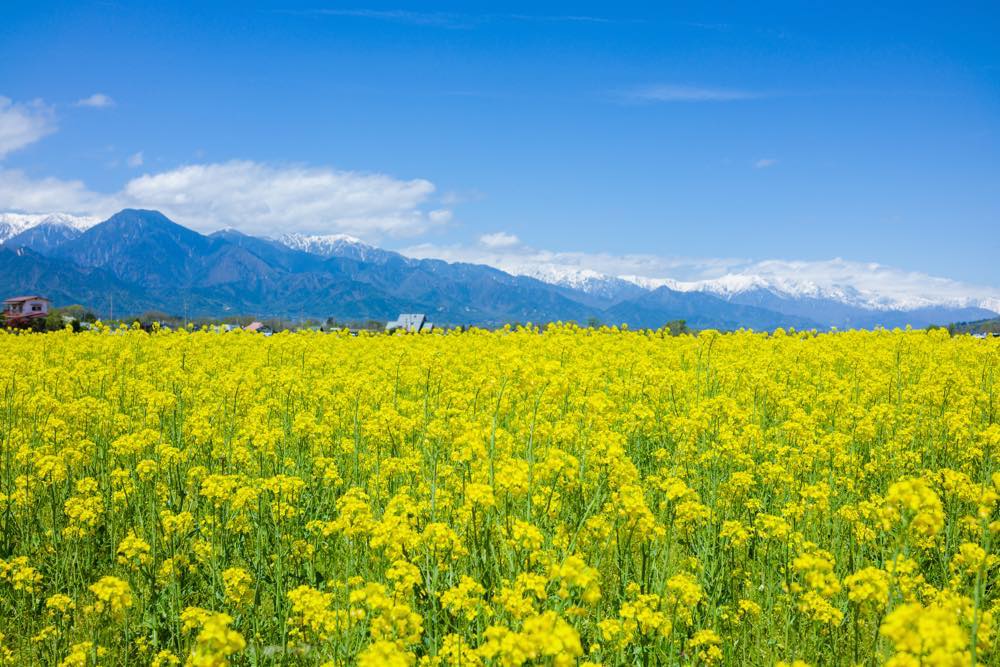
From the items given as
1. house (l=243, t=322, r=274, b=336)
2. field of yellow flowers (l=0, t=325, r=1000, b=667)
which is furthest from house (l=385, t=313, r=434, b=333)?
field of yellow flowers (l=0, t=325, r=1000, b=667)

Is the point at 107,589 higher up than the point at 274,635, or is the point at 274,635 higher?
the point at 107,589

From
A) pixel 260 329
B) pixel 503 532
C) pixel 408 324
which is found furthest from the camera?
pixel 260 329

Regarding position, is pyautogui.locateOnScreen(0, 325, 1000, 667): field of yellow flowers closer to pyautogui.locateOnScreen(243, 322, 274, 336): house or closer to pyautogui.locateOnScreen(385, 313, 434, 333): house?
pyautogui.locateOnScreen(243, 322, 274, 336): house

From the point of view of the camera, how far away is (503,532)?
4543 millimetres

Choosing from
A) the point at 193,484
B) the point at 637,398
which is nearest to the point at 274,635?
the point at 193,484

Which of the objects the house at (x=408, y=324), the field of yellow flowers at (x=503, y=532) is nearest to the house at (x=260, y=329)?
the house at (x=408, y=324)

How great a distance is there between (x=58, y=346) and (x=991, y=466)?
20.0 m

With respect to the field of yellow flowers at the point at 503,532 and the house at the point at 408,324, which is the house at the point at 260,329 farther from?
the field of yellow flowers at the point at 503,532

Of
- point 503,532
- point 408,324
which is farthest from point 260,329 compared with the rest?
Answer: point 503,532

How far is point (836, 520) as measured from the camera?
18.9 feet

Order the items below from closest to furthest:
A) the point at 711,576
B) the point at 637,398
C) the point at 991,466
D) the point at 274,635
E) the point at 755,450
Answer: the point at 274,635 < the point at 711,576 < the point at 991,466 < the point at 755,450 < the point at 637,398

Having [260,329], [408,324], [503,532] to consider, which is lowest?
[503,532]

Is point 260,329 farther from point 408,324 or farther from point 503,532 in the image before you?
point 503,532

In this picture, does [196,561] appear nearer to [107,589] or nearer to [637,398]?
[107,589]
